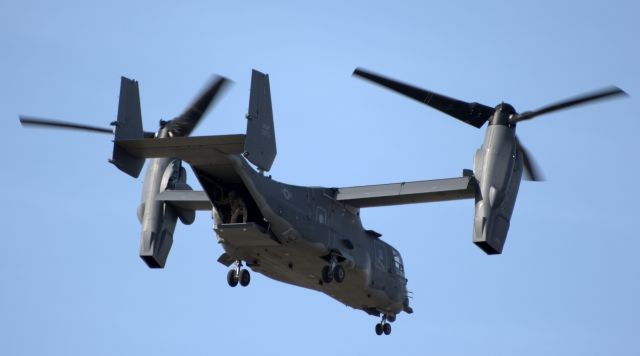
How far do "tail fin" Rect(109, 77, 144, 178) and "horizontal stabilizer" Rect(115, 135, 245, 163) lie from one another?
0.68 feet

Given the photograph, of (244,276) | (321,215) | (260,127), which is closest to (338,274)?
(321,215)

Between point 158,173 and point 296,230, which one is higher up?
point 158,173

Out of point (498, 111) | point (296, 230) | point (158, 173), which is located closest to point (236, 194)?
point (296, 230)

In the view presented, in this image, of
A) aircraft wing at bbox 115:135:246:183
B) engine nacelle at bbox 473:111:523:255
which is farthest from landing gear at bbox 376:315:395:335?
aircraft wing at bbox 115:135:246:183

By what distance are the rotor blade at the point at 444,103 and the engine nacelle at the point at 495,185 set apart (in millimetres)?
692

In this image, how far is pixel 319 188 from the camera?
1433 inches

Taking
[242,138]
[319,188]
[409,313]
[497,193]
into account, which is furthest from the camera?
[409,313]

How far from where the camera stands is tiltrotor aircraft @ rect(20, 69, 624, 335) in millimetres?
31531

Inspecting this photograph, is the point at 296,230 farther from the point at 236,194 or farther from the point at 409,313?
the point at 409,313

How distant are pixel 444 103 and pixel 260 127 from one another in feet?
22.0

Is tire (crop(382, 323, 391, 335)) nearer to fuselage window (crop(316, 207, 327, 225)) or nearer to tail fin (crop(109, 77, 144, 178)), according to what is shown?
fuselage window (crop(316, 207, 327, 225))

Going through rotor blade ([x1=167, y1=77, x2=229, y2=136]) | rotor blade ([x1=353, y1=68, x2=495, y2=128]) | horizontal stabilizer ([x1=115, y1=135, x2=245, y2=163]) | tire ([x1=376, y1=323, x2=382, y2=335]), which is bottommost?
tire ([x1=376, y1=323, x2=382, y2=335])

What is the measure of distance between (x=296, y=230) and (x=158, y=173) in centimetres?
571

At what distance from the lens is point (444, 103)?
3600 centimetres
